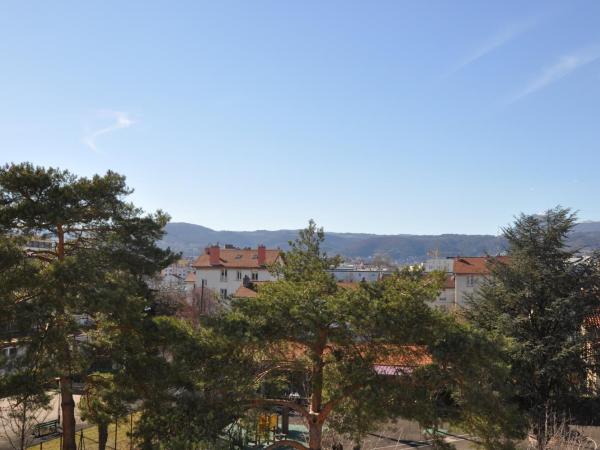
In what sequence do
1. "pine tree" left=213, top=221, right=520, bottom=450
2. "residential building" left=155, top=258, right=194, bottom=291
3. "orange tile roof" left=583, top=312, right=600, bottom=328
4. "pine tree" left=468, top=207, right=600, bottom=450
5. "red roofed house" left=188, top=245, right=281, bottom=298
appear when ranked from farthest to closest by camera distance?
1. "red roofed house" left=188, top=245, right=281, bottom=298
2. "residential building" left=155, top=258, right=194, bottom=291
3. "orange tile roof" left=583, top=312, right=600, bottom=328
4. "pine tree" left=468, top=207, right=600, bottom=450
5. "pine tree" left=213, top=221, right=520, bottom=450

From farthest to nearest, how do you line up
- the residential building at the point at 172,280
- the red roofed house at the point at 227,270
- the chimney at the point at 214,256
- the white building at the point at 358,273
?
1. the chimney at the point at 214,256
2. the red roofed house at the point at 227,270
3. the residential building at the point at 172,280
4. the white building at the point at 358,273

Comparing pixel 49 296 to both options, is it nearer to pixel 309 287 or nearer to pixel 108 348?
pixel 108 348

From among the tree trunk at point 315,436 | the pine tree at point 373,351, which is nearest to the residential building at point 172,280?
the pine tree at point 373,351

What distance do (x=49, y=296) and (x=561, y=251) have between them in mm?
19151

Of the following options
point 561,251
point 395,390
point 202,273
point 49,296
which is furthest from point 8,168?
point 202,273

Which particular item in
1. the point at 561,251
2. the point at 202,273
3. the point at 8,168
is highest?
the point at 8,168

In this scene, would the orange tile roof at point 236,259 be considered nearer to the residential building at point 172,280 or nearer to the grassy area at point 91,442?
the residential building at point 172,280

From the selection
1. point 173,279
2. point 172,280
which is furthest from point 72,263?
point 173,279

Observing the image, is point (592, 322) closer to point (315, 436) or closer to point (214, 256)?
point (315, 436)

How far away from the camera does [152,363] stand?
46.5ft

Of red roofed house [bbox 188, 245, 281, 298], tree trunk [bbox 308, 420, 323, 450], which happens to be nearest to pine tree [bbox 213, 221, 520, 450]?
tree trunk [bbox 308, 420, 323, 450]

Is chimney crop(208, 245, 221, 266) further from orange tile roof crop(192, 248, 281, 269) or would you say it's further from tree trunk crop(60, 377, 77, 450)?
tree trunk crop(60, 377, 77, 450)

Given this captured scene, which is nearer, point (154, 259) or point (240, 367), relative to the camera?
point (240, 367)

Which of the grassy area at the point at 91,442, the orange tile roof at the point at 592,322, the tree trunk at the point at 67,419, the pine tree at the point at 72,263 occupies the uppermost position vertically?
the pine tree at the point at 72,263
